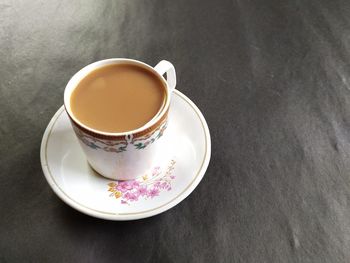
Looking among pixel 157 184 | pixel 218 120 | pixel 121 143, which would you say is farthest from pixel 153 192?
pixel 218 120

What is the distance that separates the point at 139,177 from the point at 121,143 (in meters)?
0.13

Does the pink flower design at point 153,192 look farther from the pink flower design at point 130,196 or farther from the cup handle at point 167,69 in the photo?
the cup handle at point 167,69

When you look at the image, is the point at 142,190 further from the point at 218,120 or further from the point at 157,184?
the point at 218,120

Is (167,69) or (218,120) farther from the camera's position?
(218,120)

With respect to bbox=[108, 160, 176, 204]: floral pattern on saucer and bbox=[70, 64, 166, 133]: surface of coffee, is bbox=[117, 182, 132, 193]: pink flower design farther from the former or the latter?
bbox=[70, 64, 166, 133]: surface of coffee

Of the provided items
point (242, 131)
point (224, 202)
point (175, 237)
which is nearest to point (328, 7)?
point (242, 131)

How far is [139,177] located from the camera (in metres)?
0.65

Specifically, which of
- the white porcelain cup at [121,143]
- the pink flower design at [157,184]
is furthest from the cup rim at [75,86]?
the pink flower design at [157,184]

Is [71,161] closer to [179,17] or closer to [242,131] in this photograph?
[242,131]

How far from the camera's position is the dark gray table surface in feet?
1.96

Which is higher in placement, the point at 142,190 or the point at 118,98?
the point at 118,98

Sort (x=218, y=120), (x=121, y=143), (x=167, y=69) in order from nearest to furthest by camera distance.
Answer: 1. (x=121, y=143)
2. (x=167, y=69)
3. (x=218, y=120)

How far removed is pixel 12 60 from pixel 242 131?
1.87ft

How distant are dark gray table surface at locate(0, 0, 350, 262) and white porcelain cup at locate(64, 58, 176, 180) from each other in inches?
3.6
